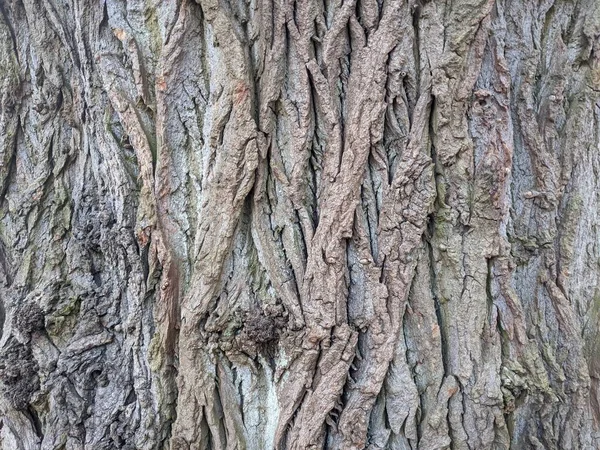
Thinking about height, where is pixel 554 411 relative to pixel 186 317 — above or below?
below

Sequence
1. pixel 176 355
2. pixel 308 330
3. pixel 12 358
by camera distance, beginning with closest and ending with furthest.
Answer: pixel 308 330 → pixel 176 355 → pixel 12 358

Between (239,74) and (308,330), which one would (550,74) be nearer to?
(239,74)

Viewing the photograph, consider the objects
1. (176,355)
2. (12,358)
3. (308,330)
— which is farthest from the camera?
(12,358)

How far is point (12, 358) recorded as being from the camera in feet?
5.00

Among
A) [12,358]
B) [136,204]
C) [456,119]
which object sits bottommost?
[12,358]

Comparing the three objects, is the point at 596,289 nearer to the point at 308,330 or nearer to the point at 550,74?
the point at 550,74

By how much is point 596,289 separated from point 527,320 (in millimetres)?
315

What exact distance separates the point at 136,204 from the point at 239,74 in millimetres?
513

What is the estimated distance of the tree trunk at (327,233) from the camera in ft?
4.25

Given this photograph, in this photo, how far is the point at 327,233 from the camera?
1.28 meters

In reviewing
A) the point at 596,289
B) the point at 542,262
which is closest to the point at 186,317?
the point at 542,262

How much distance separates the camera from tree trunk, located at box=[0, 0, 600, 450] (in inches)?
50.9

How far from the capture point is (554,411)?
1.42m

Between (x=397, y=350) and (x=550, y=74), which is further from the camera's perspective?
(x=550, y=74)
